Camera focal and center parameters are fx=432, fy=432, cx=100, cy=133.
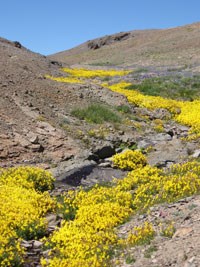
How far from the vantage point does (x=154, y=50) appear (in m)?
77.8

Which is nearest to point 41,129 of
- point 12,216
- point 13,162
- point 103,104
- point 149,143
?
point 13,162

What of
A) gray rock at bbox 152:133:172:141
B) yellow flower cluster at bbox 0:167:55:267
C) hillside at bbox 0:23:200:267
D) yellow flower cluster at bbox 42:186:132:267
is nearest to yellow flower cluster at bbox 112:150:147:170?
hillside at bbox 0:23:200:267

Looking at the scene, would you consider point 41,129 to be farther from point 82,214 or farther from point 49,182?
point 82,214

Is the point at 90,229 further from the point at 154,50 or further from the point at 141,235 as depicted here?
the point at 154,50

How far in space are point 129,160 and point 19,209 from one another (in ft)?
22.0

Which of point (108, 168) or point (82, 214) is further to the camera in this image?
point (108, 168)

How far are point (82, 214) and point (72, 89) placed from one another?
51.5 feet

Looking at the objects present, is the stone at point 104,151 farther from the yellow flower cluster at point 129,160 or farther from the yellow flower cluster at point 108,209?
the yellow flower cluster at point 108,209

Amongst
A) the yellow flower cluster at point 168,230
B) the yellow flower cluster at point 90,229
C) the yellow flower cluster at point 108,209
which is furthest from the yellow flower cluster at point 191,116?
the yellow flower cluster at point 168,230

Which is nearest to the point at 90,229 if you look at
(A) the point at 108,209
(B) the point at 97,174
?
(A) the point at 108,209

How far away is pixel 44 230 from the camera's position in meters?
10.7

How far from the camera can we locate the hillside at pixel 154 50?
62.0 m

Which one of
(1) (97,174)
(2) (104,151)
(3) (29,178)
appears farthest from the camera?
(2) (104,151)

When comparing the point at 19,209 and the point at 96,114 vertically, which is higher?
the point at 96,114
